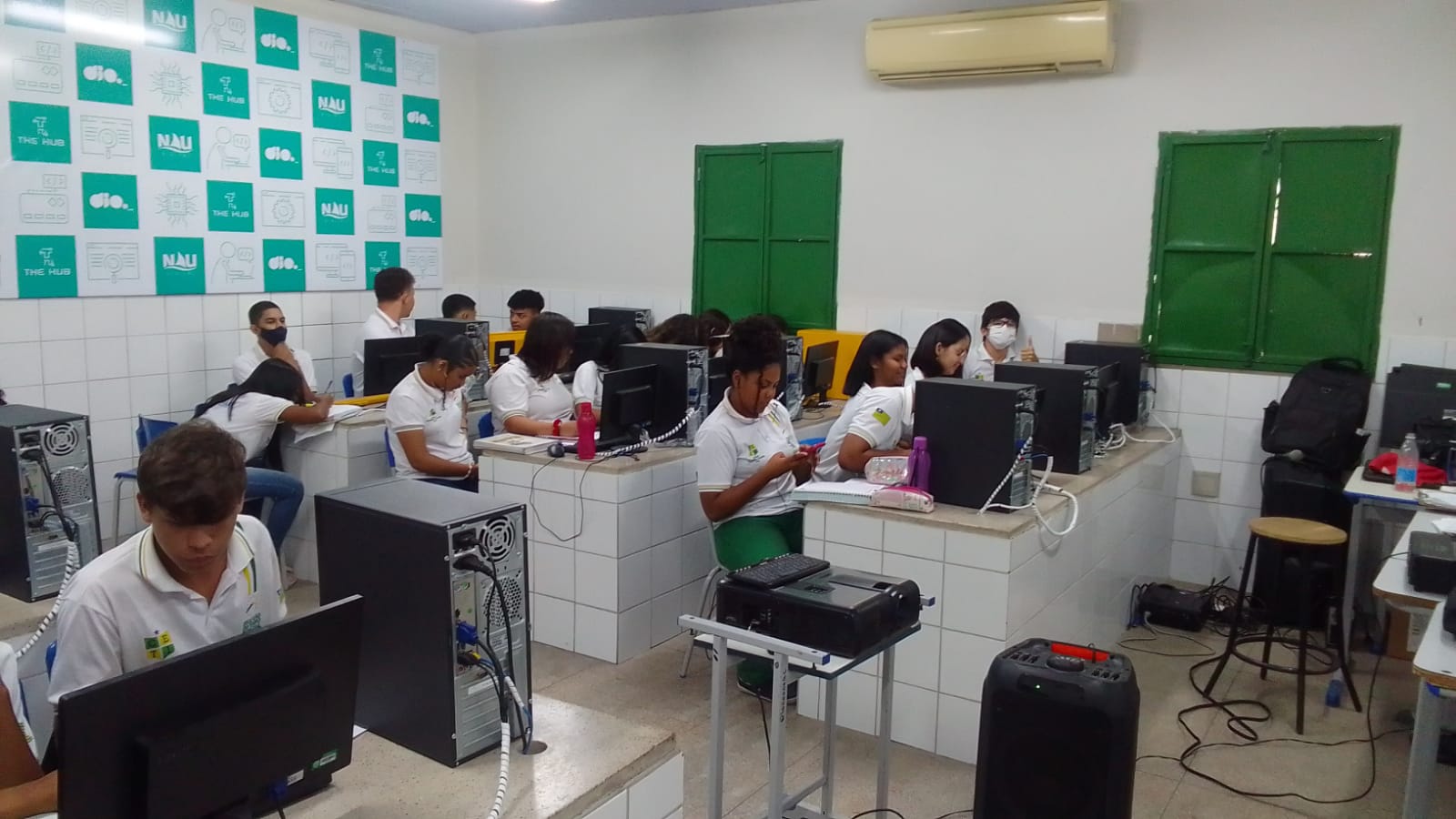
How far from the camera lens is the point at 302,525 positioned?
5.02m

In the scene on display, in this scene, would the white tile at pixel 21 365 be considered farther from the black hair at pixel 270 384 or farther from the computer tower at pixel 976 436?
the computer tower at pixel 976 436

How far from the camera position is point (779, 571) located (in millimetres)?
2467

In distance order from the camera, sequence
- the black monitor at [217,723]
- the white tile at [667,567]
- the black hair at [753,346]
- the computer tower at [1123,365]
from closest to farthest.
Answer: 1. the black monitor at [217,723]
2. the black hair at [753,346]
3. the white tile at [667,567]
4. the computer tower at [1123,365]

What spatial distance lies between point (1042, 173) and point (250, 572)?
474 centimetres

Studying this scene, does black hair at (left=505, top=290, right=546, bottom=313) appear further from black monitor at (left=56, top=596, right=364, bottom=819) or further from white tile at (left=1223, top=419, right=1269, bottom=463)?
black monitor at (left=56, top=596, right=364, bottom=819)

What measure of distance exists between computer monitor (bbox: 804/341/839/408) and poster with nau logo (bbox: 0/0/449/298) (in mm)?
3193

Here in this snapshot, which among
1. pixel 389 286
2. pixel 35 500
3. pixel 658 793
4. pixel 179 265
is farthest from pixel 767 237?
pixel 658 793

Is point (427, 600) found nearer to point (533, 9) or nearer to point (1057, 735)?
point (1057, 735)

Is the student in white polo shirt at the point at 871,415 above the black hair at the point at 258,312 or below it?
below

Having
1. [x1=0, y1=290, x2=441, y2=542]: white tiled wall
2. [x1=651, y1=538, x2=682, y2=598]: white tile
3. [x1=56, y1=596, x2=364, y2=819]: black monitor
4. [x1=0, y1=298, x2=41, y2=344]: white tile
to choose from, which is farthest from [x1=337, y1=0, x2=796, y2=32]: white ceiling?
[x1=56, y1=596, x2=364, y2=819]: black monitor

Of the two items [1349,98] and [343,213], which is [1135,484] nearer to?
[1349,98]

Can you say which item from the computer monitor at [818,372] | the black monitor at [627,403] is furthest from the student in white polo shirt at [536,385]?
the computer monitor at [818,372]

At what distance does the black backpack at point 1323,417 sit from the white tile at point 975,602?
2.31 meters

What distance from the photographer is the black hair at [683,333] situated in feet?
16.9
